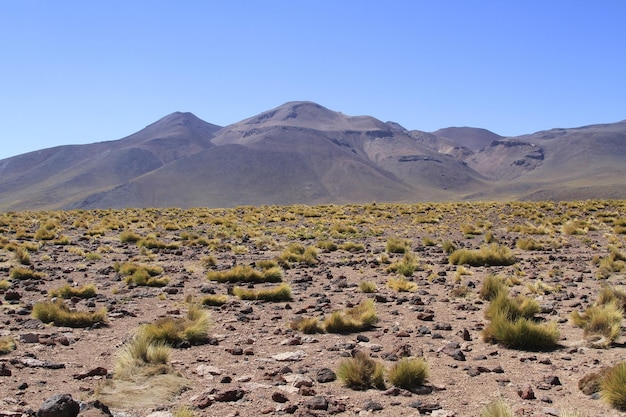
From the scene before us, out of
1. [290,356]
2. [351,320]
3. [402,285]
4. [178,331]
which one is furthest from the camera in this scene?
[402,285]

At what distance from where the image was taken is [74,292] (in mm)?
11961

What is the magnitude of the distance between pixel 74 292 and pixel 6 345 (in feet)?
14.0

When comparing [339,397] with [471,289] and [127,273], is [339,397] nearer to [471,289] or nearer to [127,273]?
[471,289]

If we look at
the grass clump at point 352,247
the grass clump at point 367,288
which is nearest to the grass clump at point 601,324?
the grass clump at point 367,288

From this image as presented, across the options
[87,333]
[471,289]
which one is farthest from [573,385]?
[87,333]

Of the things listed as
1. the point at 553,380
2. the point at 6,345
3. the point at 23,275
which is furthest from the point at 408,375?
the point at 23,275

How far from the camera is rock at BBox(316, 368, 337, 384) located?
691 centimetres

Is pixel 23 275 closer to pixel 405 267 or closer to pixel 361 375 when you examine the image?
A: pixel 405 267

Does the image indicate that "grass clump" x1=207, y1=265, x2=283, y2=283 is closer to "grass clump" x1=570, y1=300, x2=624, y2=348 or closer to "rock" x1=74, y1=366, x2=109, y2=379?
"rock" x1=74, y1=366, x2=109, y2=379

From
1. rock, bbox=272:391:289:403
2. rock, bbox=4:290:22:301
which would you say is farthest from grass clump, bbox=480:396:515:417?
rock, bbox=4:290:22:301

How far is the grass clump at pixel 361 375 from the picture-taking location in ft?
21.9

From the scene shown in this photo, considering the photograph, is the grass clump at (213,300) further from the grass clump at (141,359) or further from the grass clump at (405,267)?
the grass clump at (405,267)

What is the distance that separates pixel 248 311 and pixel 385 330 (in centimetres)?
286

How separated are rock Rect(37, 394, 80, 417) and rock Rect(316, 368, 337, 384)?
278cm
